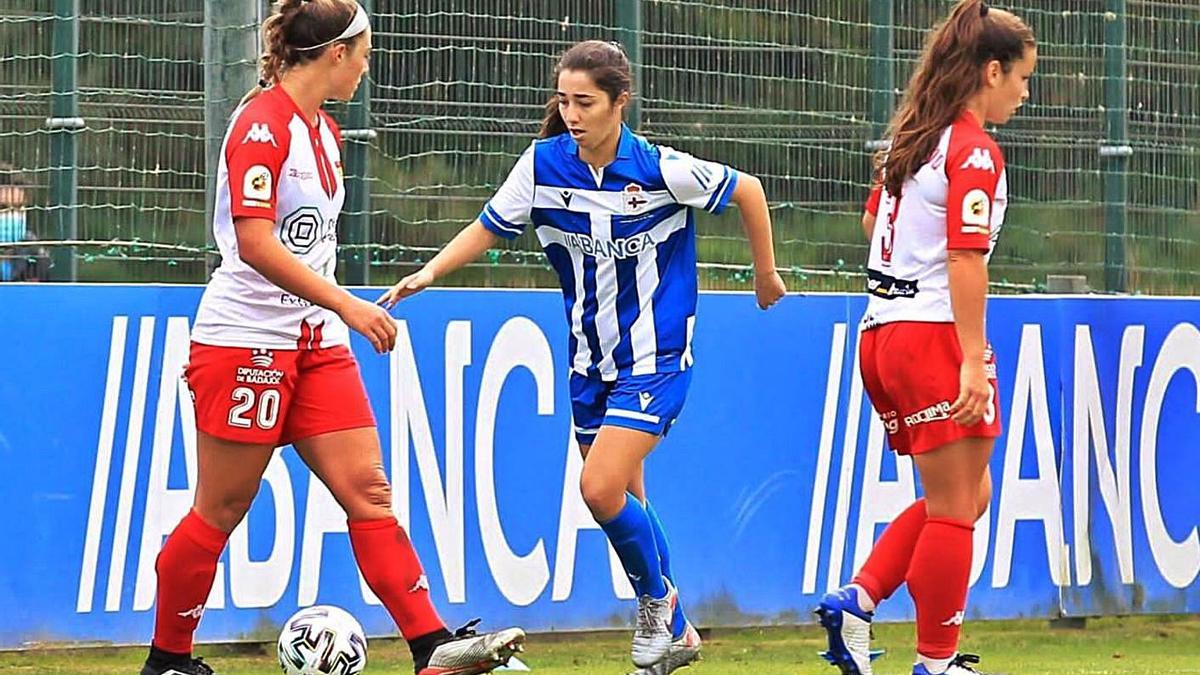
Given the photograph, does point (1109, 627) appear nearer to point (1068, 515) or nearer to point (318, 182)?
point (1068, 515)

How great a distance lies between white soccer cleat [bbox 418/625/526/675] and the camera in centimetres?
600

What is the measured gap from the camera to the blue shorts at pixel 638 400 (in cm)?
664

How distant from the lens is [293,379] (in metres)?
6.12

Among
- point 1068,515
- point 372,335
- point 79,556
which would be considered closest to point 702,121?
point 1068,515

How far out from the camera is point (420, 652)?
6.14 meters

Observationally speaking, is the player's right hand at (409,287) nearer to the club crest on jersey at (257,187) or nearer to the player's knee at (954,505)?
the club crest on jersey at (257,187)

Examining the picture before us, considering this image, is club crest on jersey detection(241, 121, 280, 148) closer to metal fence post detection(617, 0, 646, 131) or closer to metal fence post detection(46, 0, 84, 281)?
metal fence post detection(46, 0, 84, 281)

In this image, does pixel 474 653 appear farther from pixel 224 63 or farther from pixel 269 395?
pixel 224 63

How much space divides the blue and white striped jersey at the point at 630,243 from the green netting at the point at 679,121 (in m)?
1.82

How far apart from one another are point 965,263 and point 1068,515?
11.1 feet

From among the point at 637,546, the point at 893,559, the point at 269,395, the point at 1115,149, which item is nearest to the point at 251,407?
the point at 269,395

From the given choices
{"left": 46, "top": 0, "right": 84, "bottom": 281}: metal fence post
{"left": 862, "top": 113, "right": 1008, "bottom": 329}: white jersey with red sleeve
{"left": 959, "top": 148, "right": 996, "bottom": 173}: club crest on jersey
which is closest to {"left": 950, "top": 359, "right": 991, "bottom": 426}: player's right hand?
{"left": 862, "top": 113, "right": 1008, "bottom": 329}: white jersey with red sleeve

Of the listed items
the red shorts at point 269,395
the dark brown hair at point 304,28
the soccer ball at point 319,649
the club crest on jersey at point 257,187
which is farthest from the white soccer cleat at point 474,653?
the dark brown hair at point 304,28

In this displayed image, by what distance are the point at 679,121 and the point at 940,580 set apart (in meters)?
3.14
